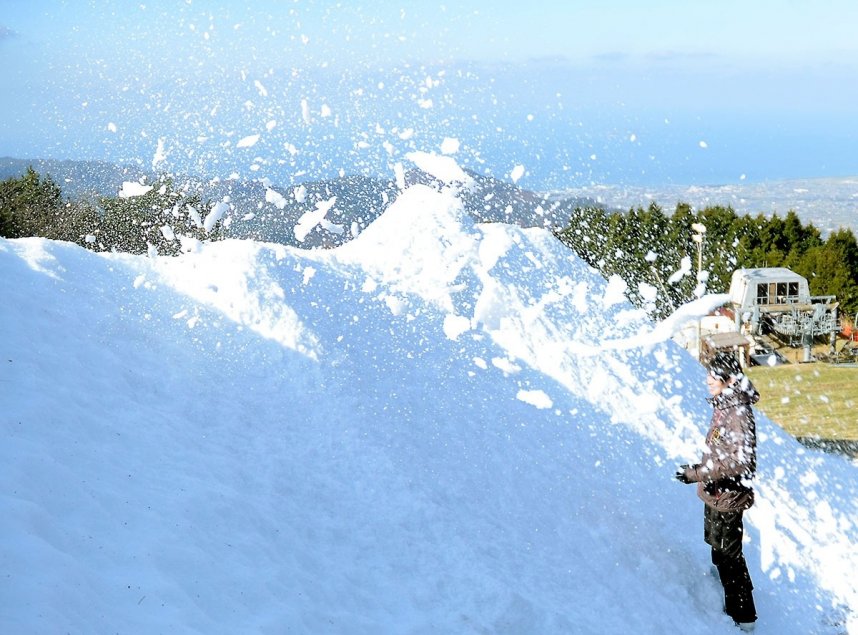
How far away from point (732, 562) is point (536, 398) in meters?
2.55

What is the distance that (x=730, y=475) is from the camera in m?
5.51

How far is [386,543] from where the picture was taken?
5.57 m

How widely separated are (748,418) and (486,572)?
91.3 inches


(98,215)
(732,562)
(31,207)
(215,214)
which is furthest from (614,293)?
(31,207)

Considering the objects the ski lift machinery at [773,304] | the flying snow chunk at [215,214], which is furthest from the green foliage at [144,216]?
the flying snow chunk at [215,214]

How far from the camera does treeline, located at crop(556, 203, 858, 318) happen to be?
2859 cm

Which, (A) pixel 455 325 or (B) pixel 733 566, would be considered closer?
(B) pixel 733 566

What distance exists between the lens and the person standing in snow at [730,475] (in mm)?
5492

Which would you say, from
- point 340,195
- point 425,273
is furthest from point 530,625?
point 340,195

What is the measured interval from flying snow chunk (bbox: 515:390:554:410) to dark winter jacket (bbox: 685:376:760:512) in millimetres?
2068

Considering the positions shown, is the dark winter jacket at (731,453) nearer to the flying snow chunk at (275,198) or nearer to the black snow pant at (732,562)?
the black snow pant at (732,562)

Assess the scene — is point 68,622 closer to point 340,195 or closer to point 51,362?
point 51,362

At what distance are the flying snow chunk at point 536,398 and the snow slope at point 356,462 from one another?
3cm

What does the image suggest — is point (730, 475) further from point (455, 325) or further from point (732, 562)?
point (455, 325)
